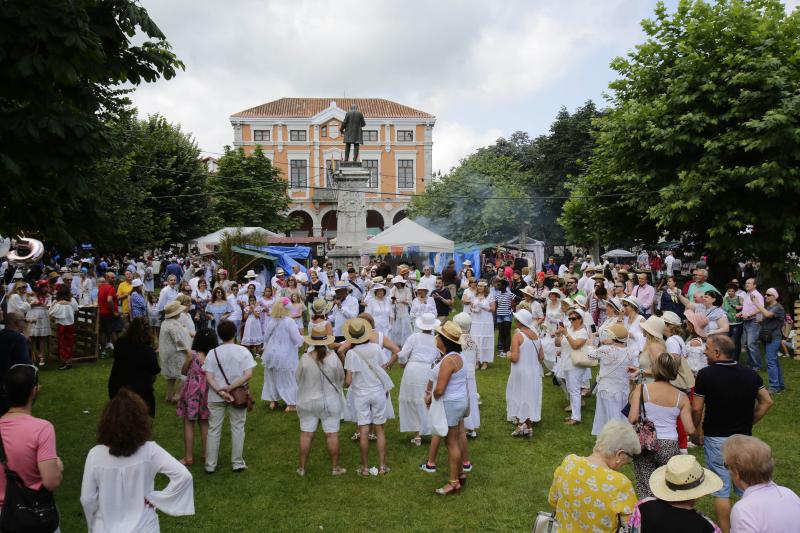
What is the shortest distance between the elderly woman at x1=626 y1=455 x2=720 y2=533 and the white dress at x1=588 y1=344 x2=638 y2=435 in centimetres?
403

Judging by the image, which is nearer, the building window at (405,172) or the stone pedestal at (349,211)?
the stone pedestal at (349,211)

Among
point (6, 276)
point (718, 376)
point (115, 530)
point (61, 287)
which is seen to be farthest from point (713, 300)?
point (6, 276)

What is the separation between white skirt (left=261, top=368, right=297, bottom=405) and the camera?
9.71 meters

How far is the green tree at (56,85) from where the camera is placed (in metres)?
5.01

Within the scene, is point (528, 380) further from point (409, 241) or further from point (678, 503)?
point (409, 241)

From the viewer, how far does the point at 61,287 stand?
13094 millimetres

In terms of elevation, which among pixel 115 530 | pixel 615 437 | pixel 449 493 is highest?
pixel 615 437

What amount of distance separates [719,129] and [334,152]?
4282 cm

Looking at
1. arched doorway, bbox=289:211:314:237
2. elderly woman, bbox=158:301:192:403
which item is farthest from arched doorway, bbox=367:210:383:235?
elderly woman, bbox=158:301:192:403

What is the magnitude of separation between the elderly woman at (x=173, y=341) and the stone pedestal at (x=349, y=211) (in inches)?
595

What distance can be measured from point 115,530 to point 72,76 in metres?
3.38

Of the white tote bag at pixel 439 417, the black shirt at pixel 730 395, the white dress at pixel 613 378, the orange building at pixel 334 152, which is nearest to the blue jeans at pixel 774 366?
the white dress at pixel 613 378

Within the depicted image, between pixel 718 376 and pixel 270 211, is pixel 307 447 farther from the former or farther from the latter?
pixel 270 211

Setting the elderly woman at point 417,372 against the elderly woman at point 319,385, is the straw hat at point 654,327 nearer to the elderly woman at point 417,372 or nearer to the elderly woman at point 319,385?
the elderly woman at point 417,372
